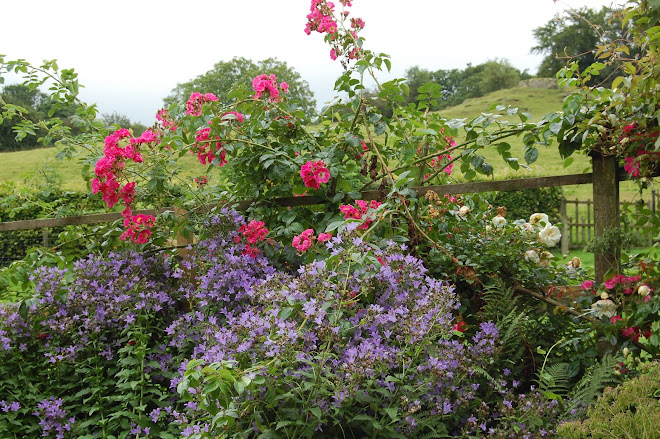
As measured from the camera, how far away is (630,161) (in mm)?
2125

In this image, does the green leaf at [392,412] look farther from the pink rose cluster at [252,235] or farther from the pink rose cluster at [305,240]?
the pink rose cluster at [252,235]

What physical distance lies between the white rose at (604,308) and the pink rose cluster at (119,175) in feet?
7.20

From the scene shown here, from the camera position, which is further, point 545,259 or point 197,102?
point 197,102

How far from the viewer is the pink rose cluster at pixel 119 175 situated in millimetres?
2656

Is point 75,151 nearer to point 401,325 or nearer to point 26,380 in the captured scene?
point 26,380

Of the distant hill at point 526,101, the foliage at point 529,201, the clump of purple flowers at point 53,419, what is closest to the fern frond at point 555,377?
the clump of purple flowers at point 53,419

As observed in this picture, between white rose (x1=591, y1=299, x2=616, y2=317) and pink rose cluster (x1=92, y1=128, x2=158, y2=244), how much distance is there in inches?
86.4

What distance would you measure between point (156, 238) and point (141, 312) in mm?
516

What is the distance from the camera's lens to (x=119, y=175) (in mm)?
2705

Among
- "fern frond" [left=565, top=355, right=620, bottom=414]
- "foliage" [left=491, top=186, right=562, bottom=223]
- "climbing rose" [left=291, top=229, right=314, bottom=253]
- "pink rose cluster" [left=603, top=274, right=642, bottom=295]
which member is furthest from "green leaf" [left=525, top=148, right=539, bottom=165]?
"foliage" [left=491, top=186, right=562, bottom=223]

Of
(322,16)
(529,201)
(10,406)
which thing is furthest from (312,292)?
(529,201)

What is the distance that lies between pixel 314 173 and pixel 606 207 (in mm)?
1279

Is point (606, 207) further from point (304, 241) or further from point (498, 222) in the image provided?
point (304, 241)

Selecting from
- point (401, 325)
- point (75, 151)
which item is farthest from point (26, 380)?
point (401, 325)
